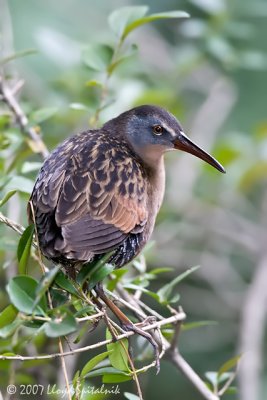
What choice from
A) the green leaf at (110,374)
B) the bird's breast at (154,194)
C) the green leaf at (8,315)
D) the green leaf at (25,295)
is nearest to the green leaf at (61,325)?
the green leaf at (25,295)

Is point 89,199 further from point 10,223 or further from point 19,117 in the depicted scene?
point 19,117

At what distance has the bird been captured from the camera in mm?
3189

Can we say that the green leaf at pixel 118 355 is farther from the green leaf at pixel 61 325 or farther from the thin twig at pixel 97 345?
the green leaf at pixel 61 325

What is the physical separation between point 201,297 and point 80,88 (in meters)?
2.05

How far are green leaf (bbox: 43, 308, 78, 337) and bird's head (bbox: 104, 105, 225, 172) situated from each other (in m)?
1.59

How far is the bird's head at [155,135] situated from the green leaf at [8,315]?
55.9 inches

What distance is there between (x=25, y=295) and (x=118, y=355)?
0.49 m

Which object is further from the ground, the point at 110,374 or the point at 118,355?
the point at 118,355

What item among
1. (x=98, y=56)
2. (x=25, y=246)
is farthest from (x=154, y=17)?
(x=25, y=246)

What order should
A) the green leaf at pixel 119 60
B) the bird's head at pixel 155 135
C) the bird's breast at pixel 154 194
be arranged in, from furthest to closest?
the bird's head at pixel 155 135
the green leaf at pixel 119 60
the bird's breast at pixel 154 194

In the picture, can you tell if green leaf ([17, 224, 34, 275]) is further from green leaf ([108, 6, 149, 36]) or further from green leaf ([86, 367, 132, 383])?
green leaf ([108, 6, 149, 36])

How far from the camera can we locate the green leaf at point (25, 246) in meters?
2.78

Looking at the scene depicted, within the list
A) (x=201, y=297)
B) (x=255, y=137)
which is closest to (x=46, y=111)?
(x=255, y=137)

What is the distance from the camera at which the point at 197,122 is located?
6676mm
